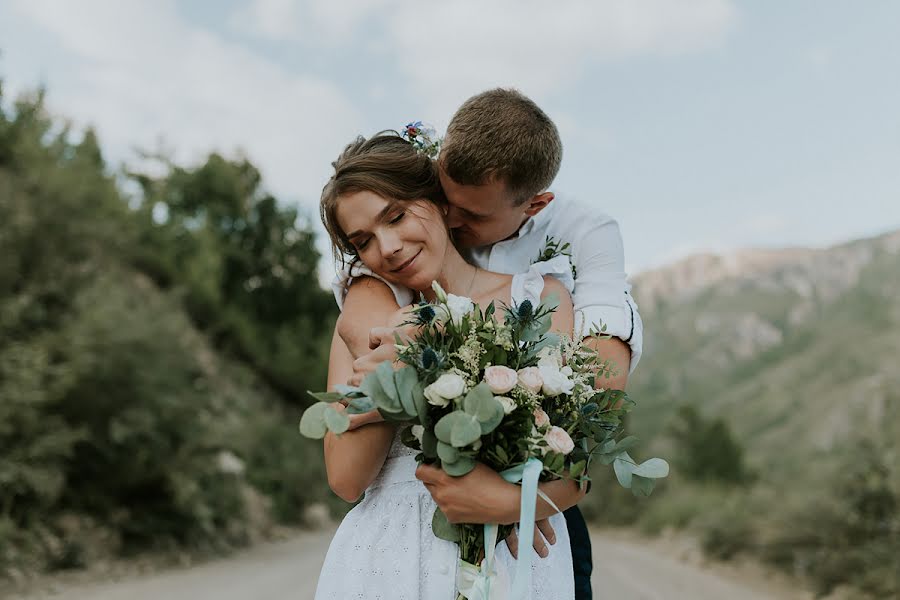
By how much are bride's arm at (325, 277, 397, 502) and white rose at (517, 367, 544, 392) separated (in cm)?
41

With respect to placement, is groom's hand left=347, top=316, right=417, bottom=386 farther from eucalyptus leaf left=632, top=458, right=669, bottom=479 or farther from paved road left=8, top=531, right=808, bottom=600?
paved road left=8, top=531, right=808, bottom=600

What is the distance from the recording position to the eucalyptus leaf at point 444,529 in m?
2.41

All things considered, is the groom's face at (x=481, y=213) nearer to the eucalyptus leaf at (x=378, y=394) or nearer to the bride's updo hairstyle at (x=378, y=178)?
the bride's updo hairstyle at (x=378, y=178)

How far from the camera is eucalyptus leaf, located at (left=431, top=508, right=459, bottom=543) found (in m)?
2.41

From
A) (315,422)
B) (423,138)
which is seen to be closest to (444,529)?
(315,422)

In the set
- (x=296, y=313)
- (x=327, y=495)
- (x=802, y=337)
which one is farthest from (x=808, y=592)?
(x=802, y=337)

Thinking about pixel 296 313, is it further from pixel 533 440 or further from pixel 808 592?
pixel 533 440

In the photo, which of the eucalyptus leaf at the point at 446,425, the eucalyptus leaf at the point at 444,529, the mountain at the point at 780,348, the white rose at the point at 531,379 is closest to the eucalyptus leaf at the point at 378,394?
the eucalyptus leaf at the point at 446,425

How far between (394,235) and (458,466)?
712mm

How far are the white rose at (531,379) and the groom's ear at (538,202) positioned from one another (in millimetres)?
706

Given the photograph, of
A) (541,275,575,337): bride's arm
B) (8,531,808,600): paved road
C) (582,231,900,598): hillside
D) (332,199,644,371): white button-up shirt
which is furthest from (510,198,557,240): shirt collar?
(8,531,808,600): paved road

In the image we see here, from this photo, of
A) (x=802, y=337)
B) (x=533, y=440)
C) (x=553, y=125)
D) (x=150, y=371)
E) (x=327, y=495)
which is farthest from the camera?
(x=802, y=337)

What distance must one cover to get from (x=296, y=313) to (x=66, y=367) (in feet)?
63.6

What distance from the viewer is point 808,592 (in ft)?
31.6
